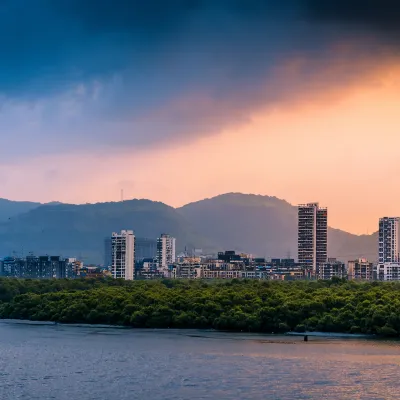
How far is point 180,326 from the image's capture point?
5609 cm

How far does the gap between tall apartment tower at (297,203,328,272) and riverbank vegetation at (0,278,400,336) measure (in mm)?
109787

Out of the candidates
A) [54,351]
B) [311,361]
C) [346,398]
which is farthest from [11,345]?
[346,398]

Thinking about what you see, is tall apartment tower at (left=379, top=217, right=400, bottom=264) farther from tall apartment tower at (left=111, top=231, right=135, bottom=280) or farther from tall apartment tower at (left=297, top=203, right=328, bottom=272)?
tall apartment tower at (left=111, top=231, right=135, bottom=280)

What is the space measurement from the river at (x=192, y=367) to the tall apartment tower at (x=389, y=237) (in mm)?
123978

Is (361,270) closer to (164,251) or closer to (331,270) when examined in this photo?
(331,270)

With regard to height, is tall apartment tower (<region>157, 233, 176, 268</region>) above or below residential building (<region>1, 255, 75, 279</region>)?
above

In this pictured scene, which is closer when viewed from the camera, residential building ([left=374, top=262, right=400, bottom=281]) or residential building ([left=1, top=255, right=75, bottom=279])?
residential building ([left=374, top=262, right=400, bottom=281])

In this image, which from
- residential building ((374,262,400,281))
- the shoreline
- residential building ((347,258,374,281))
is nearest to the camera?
the shoreline

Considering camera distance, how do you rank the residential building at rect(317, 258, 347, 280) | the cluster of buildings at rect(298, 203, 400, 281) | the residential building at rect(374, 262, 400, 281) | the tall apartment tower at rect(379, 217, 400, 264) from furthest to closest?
the tall apartment tower at rect(379, 217, 400, 264)
the cluster of buildings at rect(298, 203, 400, 281)
the residential building at rect(317, 258, 347, 280)
the residential building at rect(374, 262, 400, 281)

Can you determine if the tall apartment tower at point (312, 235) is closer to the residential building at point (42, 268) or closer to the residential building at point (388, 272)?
the residential building at point (388, 272)

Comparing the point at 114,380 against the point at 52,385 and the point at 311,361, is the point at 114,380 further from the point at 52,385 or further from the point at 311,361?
the point at 311,361

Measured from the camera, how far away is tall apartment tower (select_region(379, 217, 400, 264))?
171500mm

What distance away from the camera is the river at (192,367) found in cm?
3175

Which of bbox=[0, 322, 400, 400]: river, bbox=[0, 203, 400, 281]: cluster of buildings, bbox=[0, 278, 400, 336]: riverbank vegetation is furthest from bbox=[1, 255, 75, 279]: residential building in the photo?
bbox=[0, 322, 400, 400]: river
